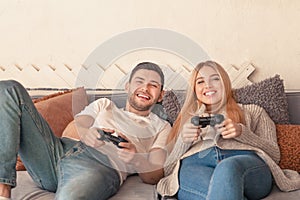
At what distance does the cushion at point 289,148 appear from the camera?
151 cm

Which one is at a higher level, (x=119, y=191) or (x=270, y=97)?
(x=270, y=97)

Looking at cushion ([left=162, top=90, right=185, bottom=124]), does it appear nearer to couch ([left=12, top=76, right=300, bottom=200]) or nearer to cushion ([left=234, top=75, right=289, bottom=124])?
couch ([left=12, top=76, right=300, bottom=200])

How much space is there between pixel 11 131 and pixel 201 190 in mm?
546

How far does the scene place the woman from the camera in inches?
49.2

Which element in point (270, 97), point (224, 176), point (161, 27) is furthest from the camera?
point (161, 27)

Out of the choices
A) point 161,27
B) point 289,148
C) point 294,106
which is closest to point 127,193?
point 289,148

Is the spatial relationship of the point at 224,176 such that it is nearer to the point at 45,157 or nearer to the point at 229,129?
the point at 229,129

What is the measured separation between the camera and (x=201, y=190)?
1.31 meters

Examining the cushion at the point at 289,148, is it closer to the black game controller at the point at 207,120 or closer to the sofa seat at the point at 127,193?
the sofa seat at the point at 127,193

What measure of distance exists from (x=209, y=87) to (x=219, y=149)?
0.70ft

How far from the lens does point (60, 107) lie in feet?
5.59

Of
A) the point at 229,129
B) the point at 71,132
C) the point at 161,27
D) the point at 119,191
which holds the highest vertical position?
the point at 161,27

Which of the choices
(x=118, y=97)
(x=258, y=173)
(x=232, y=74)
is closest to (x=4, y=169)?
(x=118, y=97)

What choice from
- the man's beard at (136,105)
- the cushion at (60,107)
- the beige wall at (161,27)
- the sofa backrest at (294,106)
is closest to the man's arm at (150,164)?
the man's beard at (136,105)
